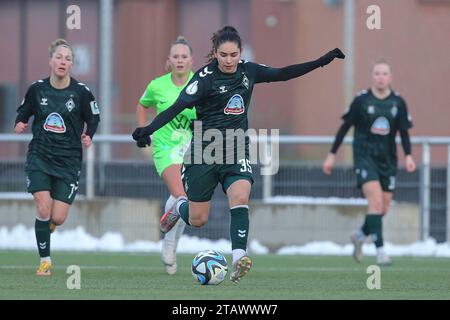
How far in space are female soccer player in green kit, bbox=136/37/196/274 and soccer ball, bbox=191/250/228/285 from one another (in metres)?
1.72

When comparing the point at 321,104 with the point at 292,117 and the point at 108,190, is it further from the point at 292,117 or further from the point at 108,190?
the point at 108,190

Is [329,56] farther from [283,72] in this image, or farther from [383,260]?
[383,260]

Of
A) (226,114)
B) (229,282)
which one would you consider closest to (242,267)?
(229,282)

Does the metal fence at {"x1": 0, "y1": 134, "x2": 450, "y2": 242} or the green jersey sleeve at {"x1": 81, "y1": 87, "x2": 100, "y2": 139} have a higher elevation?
the green jersey sleeve at {"x1": 81, "y1": 87, "x2": 100, "y2": 139}

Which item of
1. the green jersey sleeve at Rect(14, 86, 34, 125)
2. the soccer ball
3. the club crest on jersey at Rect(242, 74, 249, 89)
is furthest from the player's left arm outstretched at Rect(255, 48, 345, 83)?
the green jersey sleeve at Rect(14, 86, 34, 125)

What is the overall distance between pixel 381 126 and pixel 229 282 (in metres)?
4.05

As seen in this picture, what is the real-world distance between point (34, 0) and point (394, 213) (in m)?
9.36

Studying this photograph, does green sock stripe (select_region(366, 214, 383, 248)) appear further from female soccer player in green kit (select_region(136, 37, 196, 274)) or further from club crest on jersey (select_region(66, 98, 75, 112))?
club crest on jersey (select_region(66, 98, 75, 112))

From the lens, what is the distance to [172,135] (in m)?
12.3

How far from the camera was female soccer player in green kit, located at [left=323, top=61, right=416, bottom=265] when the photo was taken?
559 inches

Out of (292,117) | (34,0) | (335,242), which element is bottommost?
(335,242)

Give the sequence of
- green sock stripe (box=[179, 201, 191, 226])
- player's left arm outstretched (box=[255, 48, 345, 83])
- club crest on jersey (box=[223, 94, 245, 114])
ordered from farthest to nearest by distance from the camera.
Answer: green sock stripe (box=[179, 201, 191, 226]), player's left arm outstretched (box=[255, 48, 345, 83]), club crest on jersey (box=[223, 94, 245, 114])

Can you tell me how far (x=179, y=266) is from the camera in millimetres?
13328
